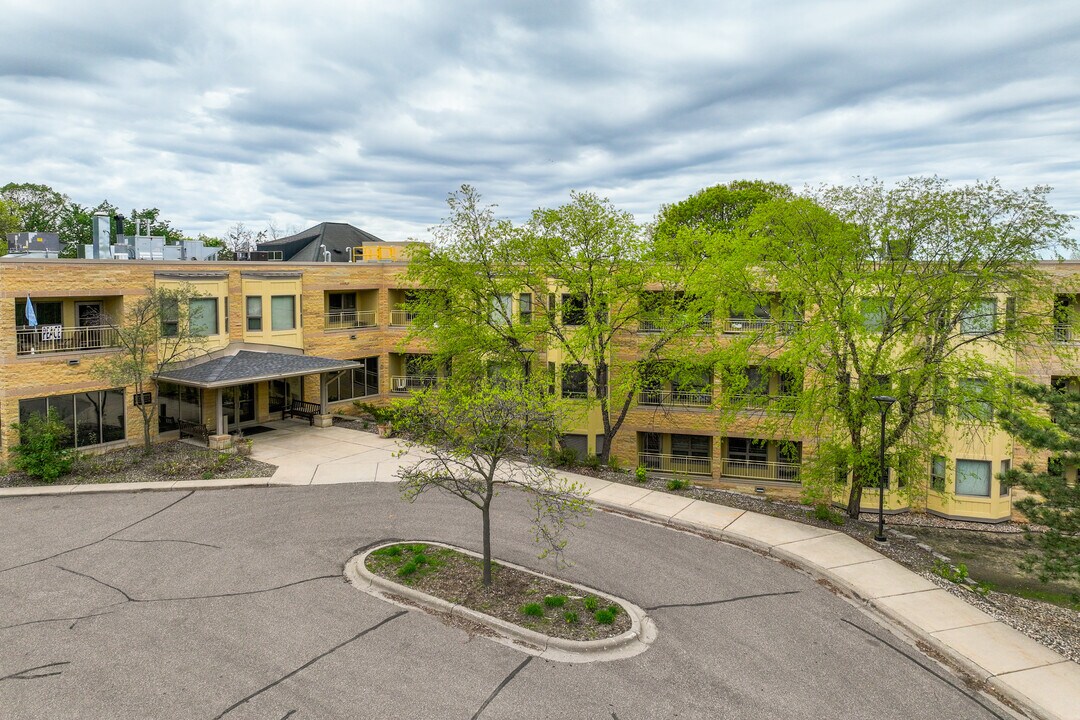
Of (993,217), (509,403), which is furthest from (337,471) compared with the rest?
(993,217)

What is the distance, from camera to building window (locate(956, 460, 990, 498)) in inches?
1124

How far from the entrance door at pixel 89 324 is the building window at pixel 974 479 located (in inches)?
1383

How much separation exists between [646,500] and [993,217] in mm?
11543

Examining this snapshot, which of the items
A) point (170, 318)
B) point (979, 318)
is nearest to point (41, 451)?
point (170, 318)

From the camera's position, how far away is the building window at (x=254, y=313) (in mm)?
29656

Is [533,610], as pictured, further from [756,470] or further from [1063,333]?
[1063,333]

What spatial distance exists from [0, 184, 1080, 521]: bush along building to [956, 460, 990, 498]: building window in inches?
3.4

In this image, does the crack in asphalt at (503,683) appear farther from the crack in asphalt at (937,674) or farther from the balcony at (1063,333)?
the balcony at (1063,333)

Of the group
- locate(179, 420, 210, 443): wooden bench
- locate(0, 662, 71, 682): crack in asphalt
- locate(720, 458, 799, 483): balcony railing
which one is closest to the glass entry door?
locate(179, 420, 210, 443): wooden bench

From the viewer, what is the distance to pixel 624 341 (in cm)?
3219

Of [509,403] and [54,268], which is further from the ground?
[54,268]

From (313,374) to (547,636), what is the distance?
75.0ft

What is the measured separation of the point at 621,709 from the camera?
9.05m

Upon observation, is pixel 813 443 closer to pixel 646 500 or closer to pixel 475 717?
pixel 646 500
